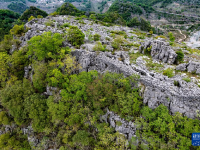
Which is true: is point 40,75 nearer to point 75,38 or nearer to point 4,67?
point 4,67

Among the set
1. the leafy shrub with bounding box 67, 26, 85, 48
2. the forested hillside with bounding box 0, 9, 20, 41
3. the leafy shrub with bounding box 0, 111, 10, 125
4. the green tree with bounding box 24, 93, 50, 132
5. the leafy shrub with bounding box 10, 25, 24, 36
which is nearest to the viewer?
the green tree with bounding box 24, 93, 50, 132

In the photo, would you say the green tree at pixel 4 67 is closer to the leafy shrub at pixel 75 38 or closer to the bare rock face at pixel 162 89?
the leafy shrub at pixel 75 38

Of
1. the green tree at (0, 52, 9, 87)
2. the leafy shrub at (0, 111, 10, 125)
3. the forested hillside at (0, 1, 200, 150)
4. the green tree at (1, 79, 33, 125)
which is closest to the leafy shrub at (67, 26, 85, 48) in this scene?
the forested hillside at (0, 1, 200, 150)

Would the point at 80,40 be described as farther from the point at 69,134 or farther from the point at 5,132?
the point at 5,132

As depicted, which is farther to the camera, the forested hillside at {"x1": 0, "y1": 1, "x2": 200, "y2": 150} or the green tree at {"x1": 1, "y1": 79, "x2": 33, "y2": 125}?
the green tree at {"x1": 1, "y1": 79, "x2": 33, "y2": 125}

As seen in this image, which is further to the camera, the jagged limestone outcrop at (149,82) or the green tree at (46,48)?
the green tree at (46,48)

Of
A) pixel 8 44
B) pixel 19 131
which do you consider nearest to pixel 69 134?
pixel 19 131

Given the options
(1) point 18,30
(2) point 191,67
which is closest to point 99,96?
(2) point 191,67

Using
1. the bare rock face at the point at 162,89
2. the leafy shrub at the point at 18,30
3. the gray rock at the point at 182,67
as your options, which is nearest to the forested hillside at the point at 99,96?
the bare rock face at the point at 162,89

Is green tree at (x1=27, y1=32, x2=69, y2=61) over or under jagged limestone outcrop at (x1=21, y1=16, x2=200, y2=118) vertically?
over

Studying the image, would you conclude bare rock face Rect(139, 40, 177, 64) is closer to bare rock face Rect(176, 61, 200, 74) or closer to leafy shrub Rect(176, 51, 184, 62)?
Answer: leafy shrub Rect(176, 51, 184, 62)

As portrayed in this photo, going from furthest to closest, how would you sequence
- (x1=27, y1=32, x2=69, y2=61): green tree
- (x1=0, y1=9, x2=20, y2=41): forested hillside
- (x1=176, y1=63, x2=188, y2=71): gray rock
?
(x1=0, y1=9, x2=20, y2=41): forested hillside, (x1=27, y1=32, x2=69, y2=61): green tree, (x1=176, y1=63, x2=188, y2=71): gray rock
